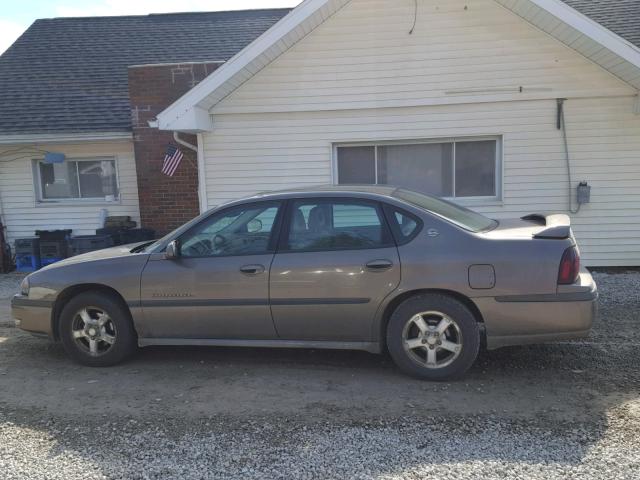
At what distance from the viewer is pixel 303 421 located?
3.81 m

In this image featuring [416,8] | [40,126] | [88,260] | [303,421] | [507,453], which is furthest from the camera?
[40,126]

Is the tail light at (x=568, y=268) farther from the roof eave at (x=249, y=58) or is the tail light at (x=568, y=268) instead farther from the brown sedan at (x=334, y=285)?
the roof eave at (x=249, y=58)

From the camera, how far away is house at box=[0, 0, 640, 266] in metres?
8.33

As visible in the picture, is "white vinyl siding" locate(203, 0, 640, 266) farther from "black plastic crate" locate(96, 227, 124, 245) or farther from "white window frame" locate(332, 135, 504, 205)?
"black plastic crate" locate(96, 227, 124, 245)

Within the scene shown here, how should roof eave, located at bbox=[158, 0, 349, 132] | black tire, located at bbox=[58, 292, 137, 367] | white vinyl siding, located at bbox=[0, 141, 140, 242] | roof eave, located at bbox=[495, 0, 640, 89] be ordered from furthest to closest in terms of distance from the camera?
1. white vinyl siding, located at bbox=[0, 141, 140, 242]
2. roof eave, located at bbox=[158, 0, 349, 132]
3. roof eave, located at bbox=[495, 0, 640, 89]
4. black tire, located at bbox=[58, 292, 137, 367]

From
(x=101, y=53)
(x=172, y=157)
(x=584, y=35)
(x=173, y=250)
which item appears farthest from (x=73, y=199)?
(x=584, y=35)

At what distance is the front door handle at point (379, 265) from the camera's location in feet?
14.4

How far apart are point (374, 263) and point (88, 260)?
2565mm

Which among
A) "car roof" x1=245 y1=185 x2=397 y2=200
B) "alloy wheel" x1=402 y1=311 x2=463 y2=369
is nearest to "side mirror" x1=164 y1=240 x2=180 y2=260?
"car roof" x1=245 y1=185 x2=397 y2=200

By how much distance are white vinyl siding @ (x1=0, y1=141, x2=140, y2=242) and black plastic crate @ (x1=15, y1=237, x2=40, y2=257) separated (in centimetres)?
72

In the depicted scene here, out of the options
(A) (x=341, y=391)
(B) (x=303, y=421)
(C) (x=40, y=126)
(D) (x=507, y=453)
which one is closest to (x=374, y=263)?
(A) (x=341, y=391)

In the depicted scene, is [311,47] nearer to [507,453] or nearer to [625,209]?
[625,209]

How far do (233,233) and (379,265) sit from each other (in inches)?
50.8

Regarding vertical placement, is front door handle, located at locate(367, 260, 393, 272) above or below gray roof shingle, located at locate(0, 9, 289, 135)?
below
